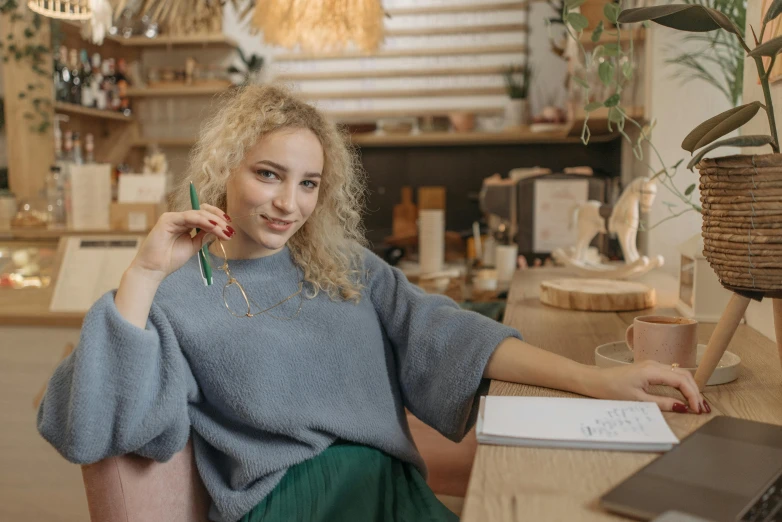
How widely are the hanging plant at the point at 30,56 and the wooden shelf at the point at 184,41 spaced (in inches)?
36.9

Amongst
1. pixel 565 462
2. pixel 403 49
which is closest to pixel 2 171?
pixel 403 49

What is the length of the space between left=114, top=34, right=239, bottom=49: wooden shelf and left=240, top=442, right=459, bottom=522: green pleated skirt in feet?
13.9

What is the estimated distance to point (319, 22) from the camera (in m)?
2.47

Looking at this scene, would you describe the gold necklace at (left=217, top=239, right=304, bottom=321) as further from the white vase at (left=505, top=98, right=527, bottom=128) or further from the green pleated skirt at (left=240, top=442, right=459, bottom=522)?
the white vase at (left=505, top=98, right=527, bottom=128)

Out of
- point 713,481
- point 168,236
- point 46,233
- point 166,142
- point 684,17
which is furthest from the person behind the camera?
point 166,142

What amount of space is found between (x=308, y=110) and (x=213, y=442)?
2.02 feet

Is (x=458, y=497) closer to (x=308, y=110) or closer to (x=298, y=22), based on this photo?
(x=308, y=110)

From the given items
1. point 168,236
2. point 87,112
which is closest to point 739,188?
point 168,236

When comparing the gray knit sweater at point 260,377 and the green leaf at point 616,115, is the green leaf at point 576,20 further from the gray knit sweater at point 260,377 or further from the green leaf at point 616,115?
the gray knit sweater at point 260,377

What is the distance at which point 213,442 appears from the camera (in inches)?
46.1

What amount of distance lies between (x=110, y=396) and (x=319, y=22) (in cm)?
180

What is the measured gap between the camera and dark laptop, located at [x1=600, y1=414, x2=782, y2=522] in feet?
2.06

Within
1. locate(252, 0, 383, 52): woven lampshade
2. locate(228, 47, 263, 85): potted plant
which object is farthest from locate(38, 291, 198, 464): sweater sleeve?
locate(228, 47, 263, 85): potted plant

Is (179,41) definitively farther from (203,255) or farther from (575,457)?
(575,457)
